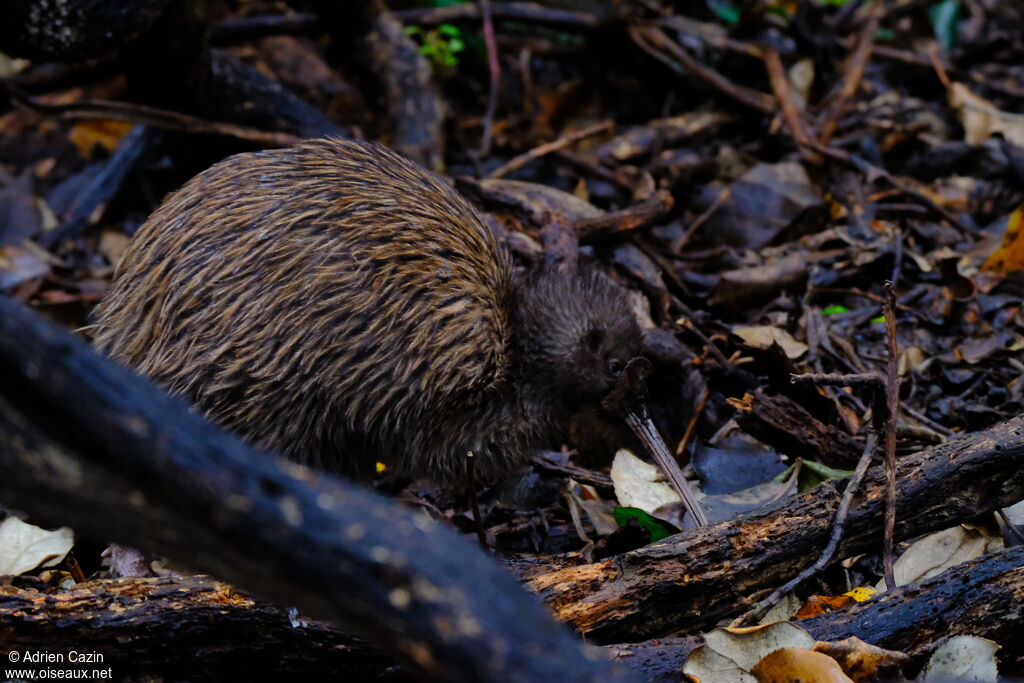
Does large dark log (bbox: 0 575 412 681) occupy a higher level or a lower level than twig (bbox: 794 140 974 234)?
lower

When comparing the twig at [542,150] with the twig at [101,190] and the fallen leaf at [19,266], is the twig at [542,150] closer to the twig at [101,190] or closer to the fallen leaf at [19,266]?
the twig at [101,190]

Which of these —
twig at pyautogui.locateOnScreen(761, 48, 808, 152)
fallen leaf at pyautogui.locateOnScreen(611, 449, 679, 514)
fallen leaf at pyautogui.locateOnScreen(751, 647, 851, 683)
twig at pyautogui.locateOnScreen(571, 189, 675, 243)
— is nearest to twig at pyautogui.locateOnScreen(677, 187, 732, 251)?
twig at pyautogui.locateOnScreen(571, 189, 675, 243)

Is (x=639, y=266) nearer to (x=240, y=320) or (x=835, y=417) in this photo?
(x=835, y=417)

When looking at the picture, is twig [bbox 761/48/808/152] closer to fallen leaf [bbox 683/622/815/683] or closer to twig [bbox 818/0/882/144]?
twig [bbox 818/0/882/144]

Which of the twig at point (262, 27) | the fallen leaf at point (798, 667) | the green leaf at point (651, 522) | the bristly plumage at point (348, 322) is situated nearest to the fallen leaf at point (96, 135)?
the twig at point (262, 27)

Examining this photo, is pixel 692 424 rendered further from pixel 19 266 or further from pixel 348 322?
pixel 19 266

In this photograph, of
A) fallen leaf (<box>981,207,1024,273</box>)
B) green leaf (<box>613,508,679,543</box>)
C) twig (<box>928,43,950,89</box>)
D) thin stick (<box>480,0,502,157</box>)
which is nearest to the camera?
green leaf (<box>613,508,679,543</box>)
